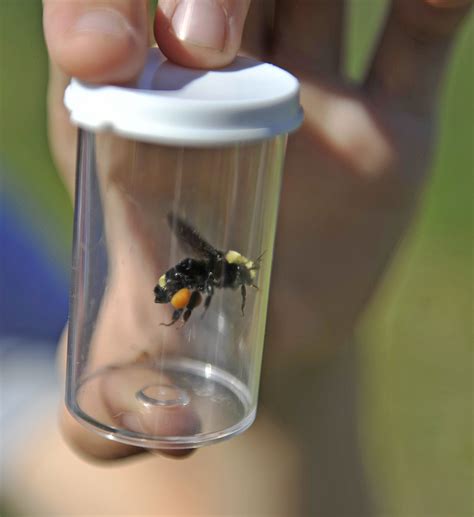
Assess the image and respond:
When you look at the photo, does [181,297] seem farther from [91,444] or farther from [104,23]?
[91,444]

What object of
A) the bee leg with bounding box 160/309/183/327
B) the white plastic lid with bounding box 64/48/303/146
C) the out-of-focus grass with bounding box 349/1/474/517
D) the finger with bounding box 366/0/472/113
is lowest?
the out-of-focus grass with bounding box 349/1/474/517

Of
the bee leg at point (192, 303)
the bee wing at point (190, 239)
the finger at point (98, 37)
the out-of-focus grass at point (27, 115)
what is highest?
the finger at point (98, 37)

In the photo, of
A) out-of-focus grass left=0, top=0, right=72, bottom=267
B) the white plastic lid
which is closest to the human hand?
the white plastic lid

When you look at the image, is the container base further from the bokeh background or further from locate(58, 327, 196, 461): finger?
the bokeh background

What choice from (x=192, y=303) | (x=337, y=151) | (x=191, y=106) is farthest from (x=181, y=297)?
(x=337, y=151)

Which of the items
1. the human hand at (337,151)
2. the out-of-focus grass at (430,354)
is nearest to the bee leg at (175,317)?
the human hand at (337,151)

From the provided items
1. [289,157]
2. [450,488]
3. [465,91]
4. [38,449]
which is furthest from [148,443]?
[465,91]

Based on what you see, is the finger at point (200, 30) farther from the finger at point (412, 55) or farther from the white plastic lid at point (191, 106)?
the finger at point (412, 55)
